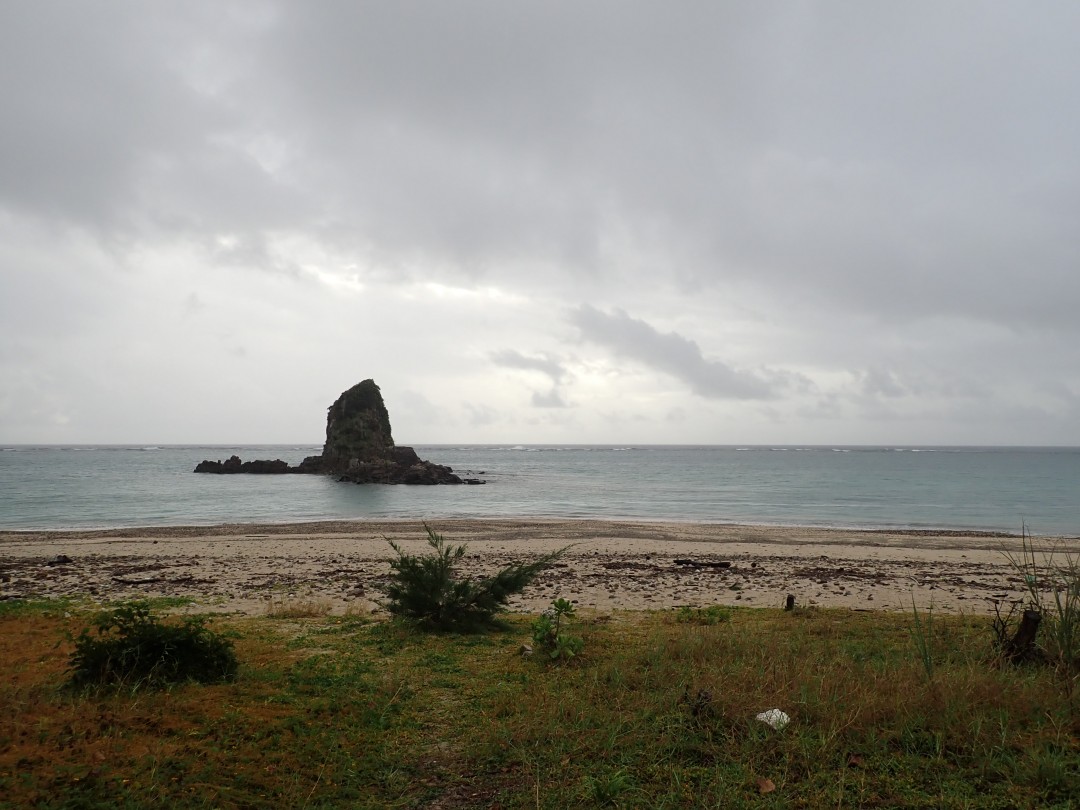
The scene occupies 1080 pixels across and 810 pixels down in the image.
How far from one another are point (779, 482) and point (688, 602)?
62.7m

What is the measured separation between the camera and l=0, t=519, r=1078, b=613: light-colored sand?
14922mm

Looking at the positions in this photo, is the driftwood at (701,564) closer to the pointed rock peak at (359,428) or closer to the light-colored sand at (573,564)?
the light-colored sand at (573,564)

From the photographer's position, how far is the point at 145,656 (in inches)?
249

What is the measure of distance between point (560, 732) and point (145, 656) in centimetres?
420

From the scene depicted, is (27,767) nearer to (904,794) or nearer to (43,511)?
(904,794)

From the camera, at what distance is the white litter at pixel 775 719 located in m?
5.75

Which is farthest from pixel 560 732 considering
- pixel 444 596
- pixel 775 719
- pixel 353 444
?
pixel 353 444

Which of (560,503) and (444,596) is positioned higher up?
(444,596)

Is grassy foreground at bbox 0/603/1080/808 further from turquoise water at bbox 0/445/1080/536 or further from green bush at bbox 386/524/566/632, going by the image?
turquoise water at bbox 0/445/1080/536

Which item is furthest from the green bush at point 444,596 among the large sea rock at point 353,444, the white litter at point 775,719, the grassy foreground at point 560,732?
the large sea rock at point 353,444

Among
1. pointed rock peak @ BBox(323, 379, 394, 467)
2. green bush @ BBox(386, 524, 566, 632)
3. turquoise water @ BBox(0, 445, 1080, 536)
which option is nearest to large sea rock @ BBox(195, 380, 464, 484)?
pointed rock peak @ BBox(323, 379, 394, 467)

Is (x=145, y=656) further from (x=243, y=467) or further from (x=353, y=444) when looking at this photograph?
(x=243, y=467)

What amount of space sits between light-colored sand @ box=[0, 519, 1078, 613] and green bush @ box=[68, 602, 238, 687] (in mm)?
6142

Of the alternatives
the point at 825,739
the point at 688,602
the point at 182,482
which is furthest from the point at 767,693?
the point at 182,482
